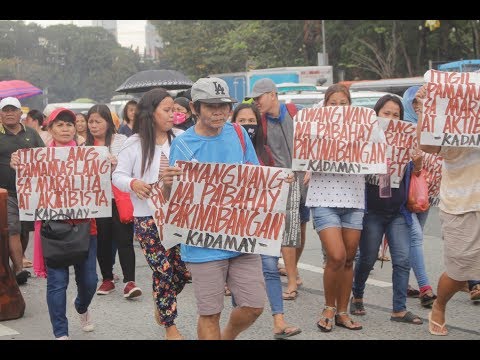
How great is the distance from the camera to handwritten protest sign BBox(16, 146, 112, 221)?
6.50 m

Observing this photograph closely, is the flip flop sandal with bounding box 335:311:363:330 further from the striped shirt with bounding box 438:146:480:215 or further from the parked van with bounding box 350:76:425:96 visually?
the parked van with bounding box 350:76:425:96

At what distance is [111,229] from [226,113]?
3613mm

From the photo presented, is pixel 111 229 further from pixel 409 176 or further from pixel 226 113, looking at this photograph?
pixel 226 113

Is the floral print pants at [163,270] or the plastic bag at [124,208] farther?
the plastic bag at [124,208]

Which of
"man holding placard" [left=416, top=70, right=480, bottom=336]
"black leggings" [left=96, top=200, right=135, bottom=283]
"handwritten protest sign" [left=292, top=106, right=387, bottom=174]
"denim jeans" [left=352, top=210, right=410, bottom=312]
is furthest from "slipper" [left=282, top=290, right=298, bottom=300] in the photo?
"man holding placard" [left=416, top=70, right=480, bottom=336]

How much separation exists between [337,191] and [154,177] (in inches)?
51.0

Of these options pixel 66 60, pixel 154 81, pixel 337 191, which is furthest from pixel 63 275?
pixel 66 60

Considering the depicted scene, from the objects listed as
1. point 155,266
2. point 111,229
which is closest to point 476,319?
point 155,266

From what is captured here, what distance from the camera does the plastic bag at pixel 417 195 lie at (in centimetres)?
697

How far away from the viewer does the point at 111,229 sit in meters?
8.57

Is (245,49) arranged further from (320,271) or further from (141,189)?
(141,189)

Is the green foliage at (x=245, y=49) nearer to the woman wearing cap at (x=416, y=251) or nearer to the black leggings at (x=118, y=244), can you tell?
the black leggings at (x=118, y=244)

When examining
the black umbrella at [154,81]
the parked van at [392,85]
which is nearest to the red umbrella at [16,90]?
the black umbrella at [154,81]

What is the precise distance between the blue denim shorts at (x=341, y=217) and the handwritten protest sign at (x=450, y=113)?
31.3 inches
